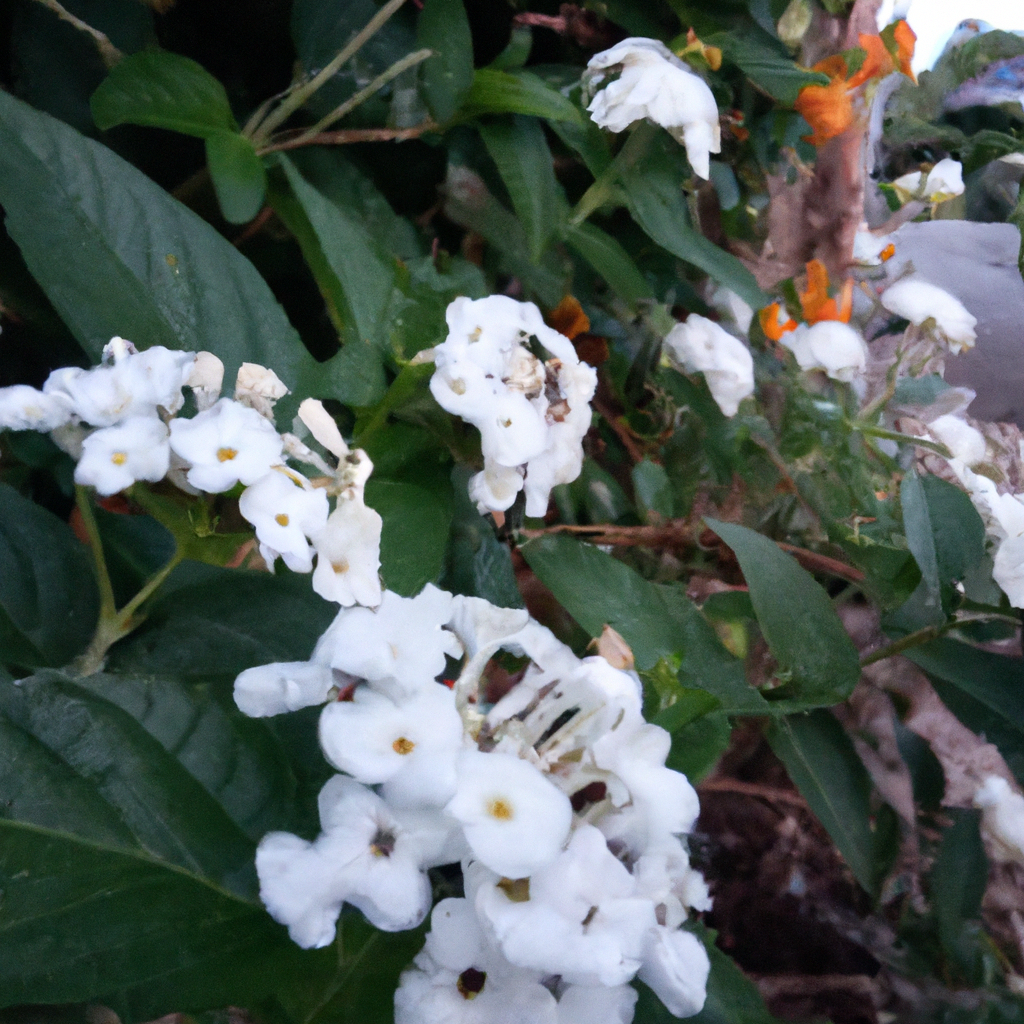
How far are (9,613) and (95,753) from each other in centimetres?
9

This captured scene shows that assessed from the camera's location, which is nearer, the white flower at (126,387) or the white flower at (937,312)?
the white flower at (126,387)

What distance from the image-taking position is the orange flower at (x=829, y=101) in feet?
2.09

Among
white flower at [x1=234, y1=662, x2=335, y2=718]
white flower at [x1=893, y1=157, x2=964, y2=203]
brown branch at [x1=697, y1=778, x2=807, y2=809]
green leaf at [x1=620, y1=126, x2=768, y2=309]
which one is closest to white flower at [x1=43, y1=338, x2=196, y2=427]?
white flower at [x1=234, y1=662, x2=335, y2=718]

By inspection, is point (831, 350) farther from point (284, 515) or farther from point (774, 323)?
point (284, 515)

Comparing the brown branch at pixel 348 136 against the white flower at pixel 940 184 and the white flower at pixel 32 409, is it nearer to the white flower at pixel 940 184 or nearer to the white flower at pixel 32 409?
the white flower at pixel 32 409

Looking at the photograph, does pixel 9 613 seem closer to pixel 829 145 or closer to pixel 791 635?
pixel 791 635

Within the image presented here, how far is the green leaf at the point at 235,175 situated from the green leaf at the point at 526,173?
0.14 m

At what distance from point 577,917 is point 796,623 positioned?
0.24 m

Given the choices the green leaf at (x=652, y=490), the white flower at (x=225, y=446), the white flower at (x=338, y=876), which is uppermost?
the white flower at (x=225, y=446)

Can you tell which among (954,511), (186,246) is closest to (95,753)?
(186,246)

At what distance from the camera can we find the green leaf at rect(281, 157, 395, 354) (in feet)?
1.35

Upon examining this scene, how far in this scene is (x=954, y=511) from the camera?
455mm

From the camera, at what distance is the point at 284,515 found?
0.91ft

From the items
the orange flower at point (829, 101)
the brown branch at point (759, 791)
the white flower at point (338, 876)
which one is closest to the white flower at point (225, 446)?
the white flower at point (338, 876)
